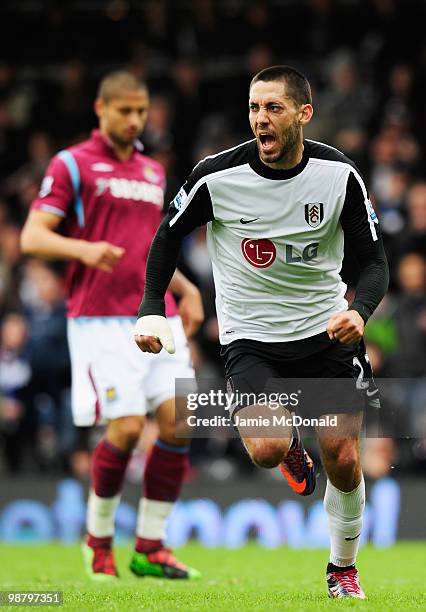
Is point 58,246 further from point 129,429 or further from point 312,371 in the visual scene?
point 312,371

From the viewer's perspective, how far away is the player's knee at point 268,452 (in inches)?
214

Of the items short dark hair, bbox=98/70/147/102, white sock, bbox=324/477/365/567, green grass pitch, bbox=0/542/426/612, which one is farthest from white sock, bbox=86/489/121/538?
short dark hair, bbox=98/70/147/102

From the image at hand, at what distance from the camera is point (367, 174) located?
Answer: 13.3 meters

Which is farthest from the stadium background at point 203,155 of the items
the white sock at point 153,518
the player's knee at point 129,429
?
the white sock at point 153,518

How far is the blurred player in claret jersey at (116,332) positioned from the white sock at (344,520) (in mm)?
1787

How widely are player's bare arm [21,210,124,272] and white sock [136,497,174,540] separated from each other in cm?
155

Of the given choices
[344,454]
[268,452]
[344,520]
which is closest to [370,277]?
[344,454]

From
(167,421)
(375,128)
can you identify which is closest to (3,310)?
(375,128)

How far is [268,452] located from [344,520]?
0.67 meters

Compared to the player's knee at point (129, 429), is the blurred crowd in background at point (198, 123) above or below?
above

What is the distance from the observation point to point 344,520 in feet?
19.1

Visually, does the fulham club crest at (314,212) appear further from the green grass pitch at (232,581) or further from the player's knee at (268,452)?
the green grass pitch at (232,581)

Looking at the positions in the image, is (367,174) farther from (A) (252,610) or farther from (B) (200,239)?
(A) (252,610)

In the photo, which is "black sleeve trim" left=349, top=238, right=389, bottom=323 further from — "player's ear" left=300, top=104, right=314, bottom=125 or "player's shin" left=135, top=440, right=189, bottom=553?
"player's shin" left=135, top=440, right=189, bottom=553
